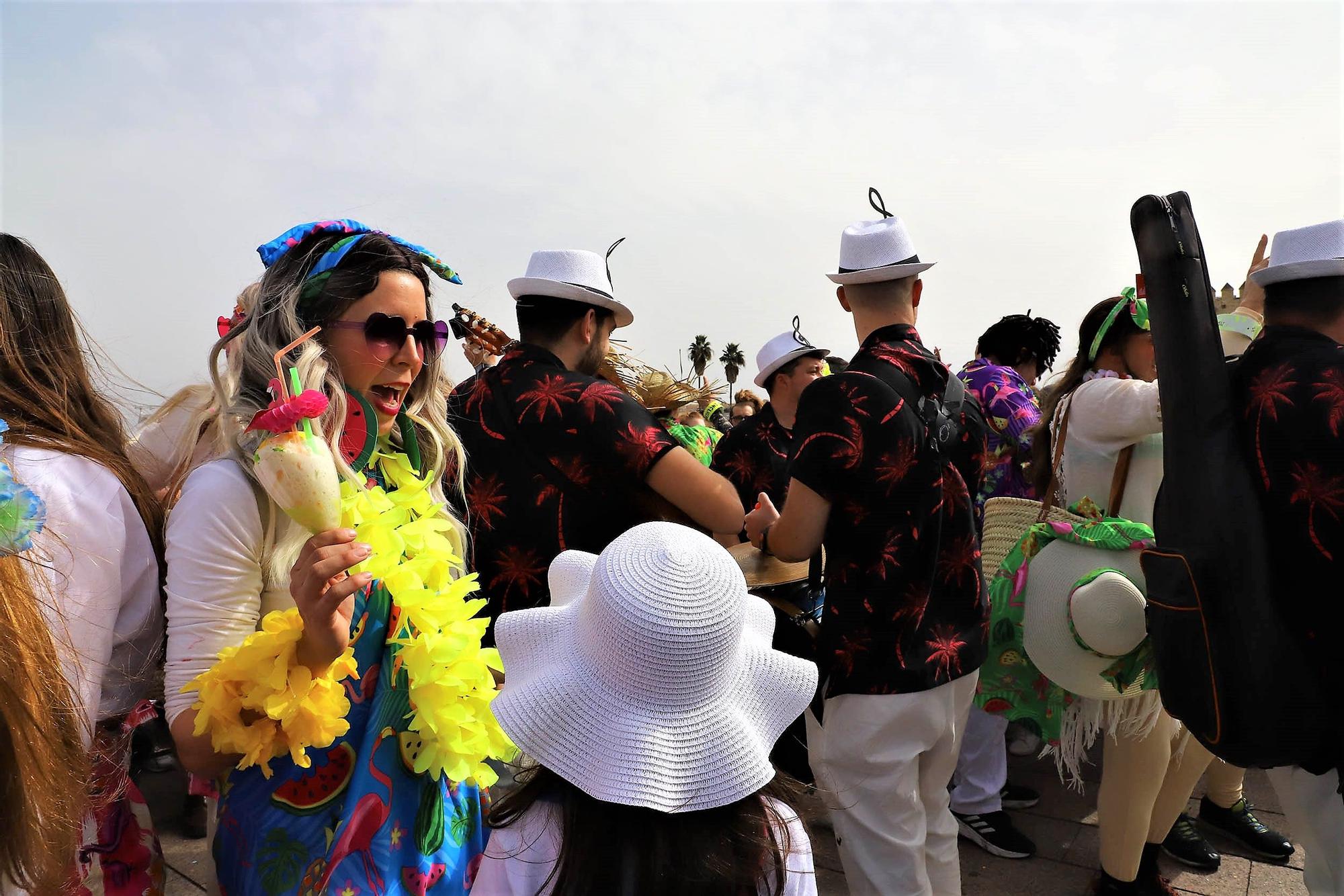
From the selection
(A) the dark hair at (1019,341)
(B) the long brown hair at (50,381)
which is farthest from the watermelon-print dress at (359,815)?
(A) the dark hair at (1019,341)

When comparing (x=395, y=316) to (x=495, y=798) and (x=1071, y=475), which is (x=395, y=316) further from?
(x=1071, y=475)

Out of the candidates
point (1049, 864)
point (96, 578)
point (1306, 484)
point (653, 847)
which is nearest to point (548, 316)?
point (96, 578)

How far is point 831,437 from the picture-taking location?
2428mm

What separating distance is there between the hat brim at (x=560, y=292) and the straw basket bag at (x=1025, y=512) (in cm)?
173

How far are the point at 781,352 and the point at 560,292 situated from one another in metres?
2.35

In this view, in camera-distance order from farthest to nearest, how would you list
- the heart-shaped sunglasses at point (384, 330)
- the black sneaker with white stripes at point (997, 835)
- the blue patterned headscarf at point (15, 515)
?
the black sneaker with white stripes at point (997, 835), the heart-shaped sunglasses at point (384, 330), the blue patterned headscarf at point (15, 515)

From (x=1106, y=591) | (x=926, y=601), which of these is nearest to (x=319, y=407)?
(x=926, y=601)

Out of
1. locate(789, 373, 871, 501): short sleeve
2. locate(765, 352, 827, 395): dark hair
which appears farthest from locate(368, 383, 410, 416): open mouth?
locate(765, 352, 827, 395): dark hair

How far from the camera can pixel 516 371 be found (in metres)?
2.60

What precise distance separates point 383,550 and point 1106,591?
2.19m

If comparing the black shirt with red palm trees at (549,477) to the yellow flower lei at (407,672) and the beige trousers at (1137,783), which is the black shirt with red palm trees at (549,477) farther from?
the beige trousers at (1137,783)

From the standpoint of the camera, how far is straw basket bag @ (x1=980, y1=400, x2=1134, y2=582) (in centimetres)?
311

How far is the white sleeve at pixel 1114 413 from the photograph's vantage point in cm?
291

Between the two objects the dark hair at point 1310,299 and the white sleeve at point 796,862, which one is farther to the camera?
the dark hair at point 1310,299
